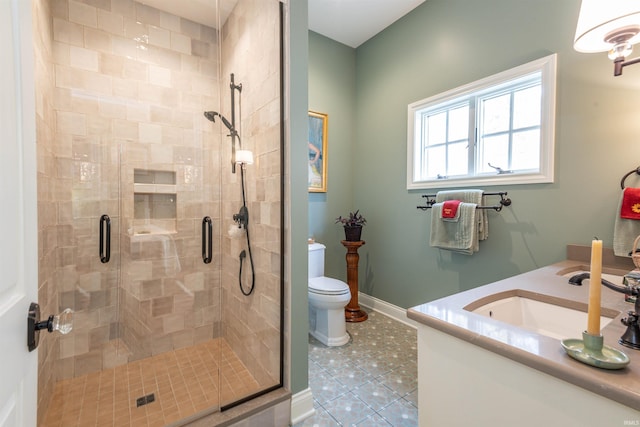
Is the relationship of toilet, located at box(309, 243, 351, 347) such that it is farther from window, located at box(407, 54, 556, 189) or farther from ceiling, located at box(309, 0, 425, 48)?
ceiling, located at box(309, 0, 425, 48)

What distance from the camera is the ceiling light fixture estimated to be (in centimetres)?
109

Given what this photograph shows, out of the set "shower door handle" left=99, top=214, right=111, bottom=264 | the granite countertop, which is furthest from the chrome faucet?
"shower door handle" left=99, top=214, right=111, bottom=264

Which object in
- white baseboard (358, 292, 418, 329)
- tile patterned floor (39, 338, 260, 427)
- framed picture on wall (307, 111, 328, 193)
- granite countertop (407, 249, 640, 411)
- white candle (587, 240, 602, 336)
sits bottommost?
tile patterned floor (39, 338, 260, 427)

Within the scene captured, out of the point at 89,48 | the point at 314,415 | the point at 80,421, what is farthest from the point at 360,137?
the point at 80,421

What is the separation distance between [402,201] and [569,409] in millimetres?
2207

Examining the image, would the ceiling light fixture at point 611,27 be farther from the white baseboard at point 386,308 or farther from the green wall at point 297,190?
the white baseboard at point 386,308

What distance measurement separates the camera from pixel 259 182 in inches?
71.2

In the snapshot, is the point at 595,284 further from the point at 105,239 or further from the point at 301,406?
the point at 105,239

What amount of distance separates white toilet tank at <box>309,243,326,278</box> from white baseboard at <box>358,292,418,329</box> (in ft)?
2.56

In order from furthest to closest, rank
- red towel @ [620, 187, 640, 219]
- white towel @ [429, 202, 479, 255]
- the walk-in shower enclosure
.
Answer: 1. white towel @ [429, 202, 479, 255]
2. the walk-in shower enclosure
3. red towel @ [620, 187, 640, 219]

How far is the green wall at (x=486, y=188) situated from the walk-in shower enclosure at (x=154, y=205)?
1.11 meters

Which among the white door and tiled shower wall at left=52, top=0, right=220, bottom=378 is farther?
tiled shower wall at left=52, top=0, right=220, bottom=378

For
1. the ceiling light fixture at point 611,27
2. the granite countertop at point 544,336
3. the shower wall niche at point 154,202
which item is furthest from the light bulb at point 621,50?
the shower wall niche at point 154,202

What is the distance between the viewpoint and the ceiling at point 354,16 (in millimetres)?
2570
